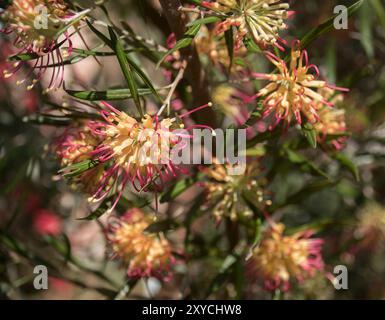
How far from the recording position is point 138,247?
43.0 inches

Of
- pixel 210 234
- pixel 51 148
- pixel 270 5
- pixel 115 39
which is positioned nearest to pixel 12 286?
pixel 51 148

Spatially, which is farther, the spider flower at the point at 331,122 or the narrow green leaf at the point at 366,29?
the narrow green leaf at the point at 366,29

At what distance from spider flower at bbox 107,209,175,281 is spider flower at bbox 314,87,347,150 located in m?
0.41

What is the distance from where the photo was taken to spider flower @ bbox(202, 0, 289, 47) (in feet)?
2.72

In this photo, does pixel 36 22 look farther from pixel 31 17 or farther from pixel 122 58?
pixel 122 58

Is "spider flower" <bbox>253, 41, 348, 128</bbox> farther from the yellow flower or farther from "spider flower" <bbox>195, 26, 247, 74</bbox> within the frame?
the yellow flower

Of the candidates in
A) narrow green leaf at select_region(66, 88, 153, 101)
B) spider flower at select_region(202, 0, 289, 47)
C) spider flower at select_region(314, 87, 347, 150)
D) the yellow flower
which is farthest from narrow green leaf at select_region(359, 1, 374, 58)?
the yellow flower

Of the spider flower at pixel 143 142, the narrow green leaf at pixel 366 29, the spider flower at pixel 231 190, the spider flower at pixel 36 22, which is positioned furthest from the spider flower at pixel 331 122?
the spider flower at pixel 36 22

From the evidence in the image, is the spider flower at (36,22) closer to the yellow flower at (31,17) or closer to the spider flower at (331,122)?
the yellow flower at (31,17)

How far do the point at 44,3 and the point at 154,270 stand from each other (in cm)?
61

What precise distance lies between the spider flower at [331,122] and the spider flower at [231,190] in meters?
0.15

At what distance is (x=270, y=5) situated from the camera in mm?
906

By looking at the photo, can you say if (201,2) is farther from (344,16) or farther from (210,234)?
(210,234)

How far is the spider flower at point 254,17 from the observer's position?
0.83m
